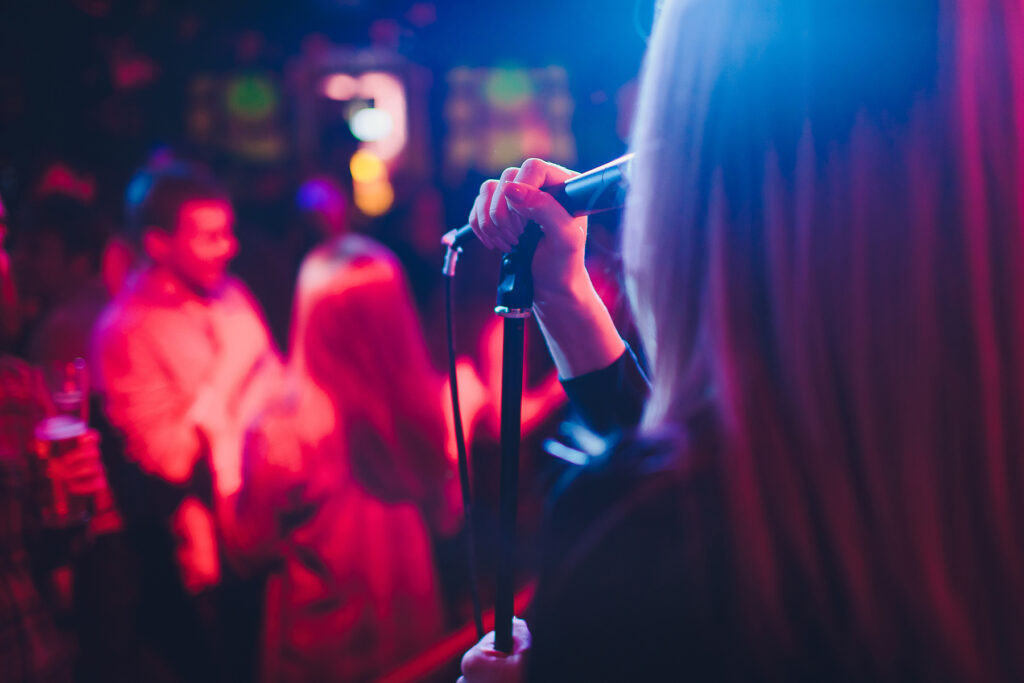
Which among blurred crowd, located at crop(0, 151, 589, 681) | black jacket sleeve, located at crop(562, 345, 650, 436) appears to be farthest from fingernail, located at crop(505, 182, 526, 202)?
blurred crowd, located at crop(0, 151, 589, 681)

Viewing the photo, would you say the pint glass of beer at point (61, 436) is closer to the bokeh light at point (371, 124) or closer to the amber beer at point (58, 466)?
the amber beer at point (58, 466)

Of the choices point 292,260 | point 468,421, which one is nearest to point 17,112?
point 292,260

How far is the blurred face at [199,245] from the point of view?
2438 mm

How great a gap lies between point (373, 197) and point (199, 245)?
82cm

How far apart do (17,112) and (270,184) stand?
91cm

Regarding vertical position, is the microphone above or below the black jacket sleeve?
above

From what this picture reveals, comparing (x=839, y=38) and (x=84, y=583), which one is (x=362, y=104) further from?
(x=839, y=38)

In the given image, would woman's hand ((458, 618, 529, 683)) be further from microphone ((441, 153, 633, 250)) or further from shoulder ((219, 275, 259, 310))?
shoulder ((219, 275, 259, 310))

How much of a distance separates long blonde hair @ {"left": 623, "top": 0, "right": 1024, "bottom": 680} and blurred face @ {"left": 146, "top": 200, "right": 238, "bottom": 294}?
2.52m

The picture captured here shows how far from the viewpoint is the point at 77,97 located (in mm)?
2342

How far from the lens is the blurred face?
8.00ft

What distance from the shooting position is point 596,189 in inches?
26.4

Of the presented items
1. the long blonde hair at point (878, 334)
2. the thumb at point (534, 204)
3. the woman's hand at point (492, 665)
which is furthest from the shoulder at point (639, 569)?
the thumb at point (534, 204)

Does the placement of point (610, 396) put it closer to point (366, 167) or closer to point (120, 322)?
point (120, 322)
